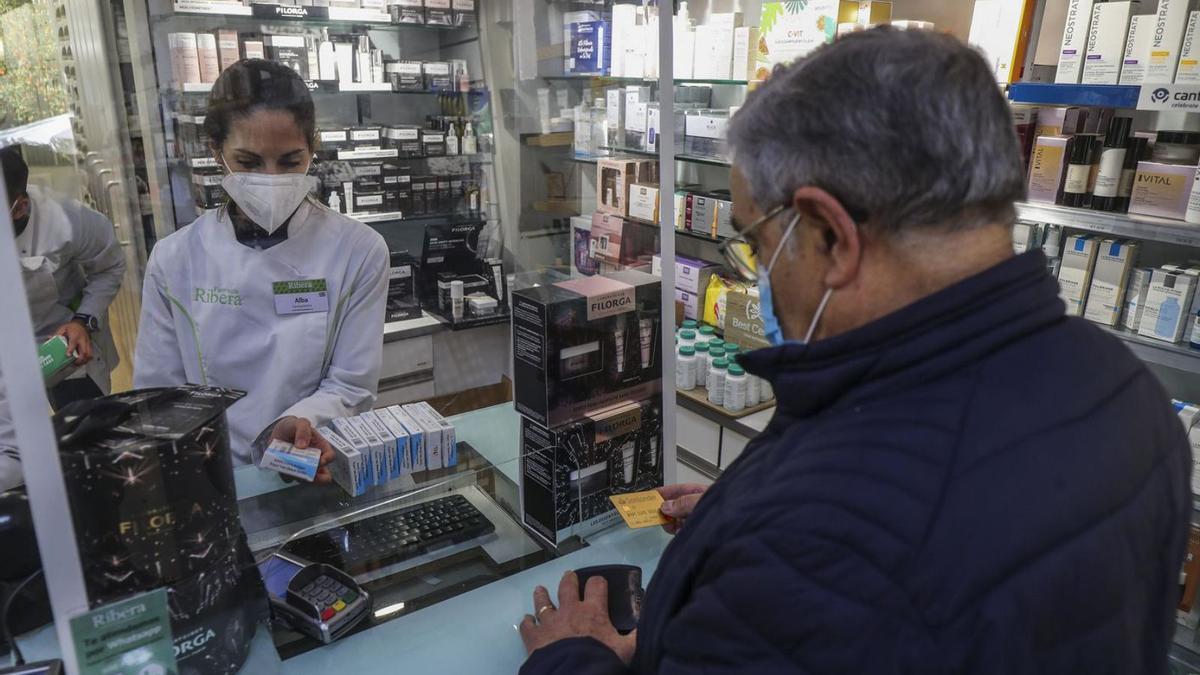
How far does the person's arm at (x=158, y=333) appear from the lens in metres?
1.79

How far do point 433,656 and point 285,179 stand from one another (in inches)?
45.4

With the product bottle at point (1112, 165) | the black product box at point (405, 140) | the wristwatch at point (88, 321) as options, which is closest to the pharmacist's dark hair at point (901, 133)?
the wristwatch at point (88, 321)

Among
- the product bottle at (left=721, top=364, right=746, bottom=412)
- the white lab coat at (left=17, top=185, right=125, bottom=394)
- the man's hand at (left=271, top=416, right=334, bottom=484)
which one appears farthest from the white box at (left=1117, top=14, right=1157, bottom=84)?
the white lab coat at (left=17, top=185, right=125, bottom=394)

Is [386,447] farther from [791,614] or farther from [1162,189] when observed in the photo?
[1162,189]

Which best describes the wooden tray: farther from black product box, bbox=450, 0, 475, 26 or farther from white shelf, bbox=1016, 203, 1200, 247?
black product box, bbox=450, 0, 475, 26

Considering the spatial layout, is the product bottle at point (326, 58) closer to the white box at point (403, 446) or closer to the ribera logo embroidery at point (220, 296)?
the ribera logo embroidery at point (220, 296)

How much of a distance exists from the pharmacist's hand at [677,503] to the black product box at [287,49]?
87.0 inches

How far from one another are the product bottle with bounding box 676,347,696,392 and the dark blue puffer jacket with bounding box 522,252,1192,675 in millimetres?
2763

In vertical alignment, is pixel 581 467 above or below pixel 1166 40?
below

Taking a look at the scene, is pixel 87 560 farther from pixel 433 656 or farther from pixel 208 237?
pixel 208 237

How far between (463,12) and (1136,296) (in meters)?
2.76

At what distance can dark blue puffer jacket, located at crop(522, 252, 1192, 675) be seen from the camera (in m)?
0.66

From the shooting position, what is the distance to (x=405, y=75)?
3422 mm

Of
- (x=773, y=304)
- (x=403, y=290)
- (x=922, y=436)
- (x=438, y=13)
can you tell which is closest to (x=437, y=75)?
(x=438, y=13)
